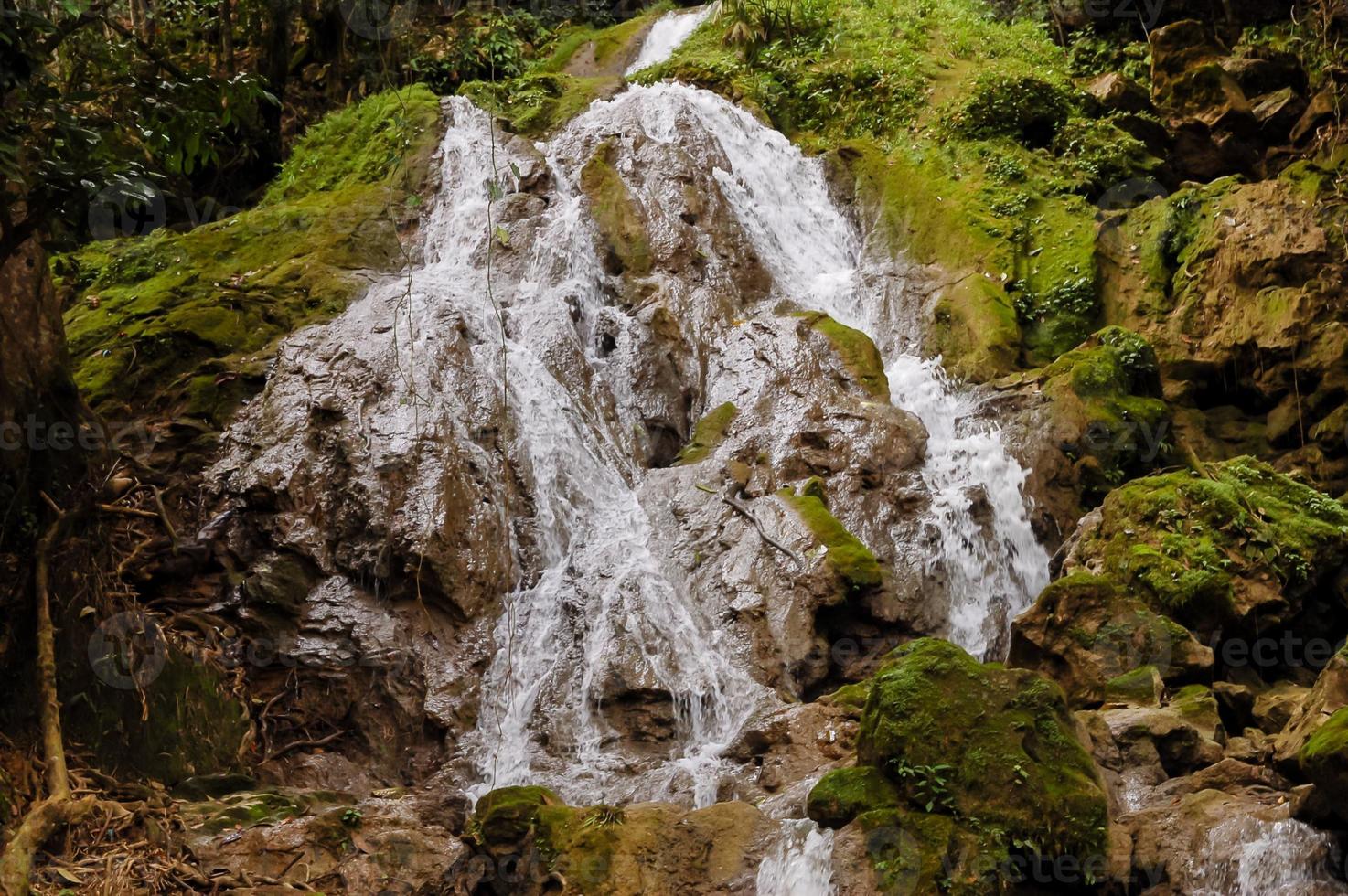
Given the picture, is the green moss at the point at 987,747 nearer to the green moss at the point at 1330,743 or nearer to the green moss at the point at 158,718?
the green moss at the point at 1330,743

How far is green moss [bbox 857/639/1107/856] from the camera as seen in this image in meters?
5.83

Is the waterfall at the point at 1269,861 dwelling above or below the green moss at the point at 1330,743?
below

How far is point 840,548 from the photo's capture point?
31.5ft

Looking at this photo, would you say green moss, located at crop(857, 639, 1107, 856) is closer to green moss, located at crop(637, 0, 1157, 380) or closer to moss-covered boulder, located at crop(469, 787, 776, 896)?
moss-covered boulder, located at crop(469, 787, 776, 896)

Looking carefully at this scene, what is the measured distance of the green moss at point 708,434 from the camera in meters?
11.0

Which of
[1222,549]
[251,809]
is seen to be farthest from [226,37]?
[1222,549]

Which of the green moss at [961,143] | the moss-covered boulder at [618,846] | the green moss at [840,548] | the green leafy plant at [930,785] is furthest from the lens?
the green moss at [961,143]

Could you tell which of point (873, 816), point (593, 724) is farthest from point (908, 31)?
point (873, 816)

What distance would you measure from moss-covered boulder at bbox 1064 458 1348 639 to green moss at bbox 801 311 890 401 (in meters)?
2.86

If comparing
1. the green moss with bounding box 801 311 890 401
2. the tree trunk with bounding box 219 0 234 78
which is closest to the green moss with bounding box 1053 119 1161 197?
the green moss with bounding box 801 311 890 401

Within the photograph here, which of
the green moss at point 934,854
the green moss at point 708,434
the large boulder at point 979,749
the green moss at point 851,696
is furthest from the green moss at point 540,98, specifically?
the green moss at point 934,854

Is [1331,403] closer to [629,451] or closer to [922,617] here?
[922,617]

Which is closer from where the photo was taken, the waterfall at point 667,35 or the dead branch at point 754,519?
the dead branch at point 754,519

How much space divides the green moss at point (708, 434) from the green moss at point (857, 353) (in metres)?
1.33
